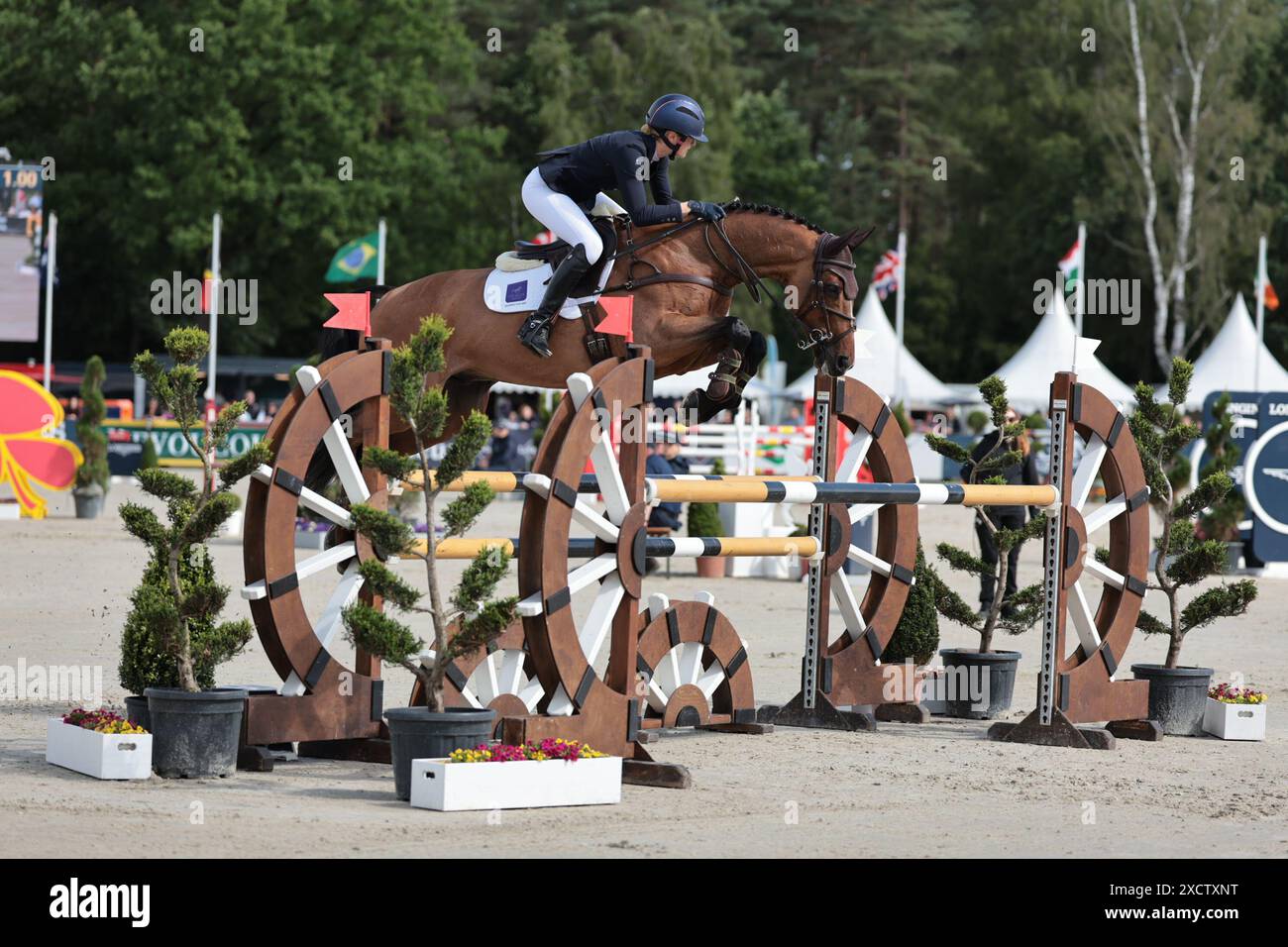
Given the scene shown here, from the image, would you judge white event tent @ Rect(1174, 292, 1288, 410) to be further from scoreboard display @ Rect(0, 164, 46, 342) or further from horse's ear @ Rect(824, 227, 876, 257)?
horse's ear @ Rect(824, 227, 876, 257)

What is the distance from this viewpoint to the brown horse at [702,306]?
8.35 meters

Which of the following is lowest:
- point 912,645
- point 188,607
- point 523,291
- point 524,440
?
point 912,645

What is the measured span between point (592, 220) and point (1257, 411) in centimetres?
1111

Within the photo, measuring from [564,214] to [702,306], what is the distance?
0.79 m

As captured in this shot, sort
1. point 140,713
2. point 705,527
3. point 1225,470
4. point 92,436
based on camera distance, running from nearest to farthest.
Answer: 1. point 140,713
2. point 1225,470
3. point 705,527
4. point 92,436

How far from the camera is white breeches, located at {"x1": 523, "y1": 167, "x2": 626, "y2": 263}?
8.51 m

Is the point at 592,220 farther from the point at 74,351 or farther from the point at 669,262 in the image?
the point at 74,351

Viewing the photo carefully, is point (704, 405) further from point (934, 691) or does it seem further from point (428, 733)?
point (934, 691)

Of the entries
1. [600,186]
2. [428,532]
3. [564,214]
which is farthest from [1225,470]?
[428,532]

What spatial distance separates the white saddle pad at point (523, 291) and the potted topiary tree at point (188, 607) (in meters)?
1.82

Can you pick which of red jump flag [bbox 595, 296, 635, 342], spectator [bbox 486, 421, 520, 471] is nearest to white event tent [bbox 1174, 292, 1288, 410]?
spectator [bbox 486, 421, 520, 471]

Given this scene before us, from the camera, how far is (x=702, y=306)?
28.1 feet

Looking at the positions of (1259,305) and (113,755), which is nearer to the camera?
(113,755)

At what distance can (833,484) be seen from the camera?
27.2 ft
